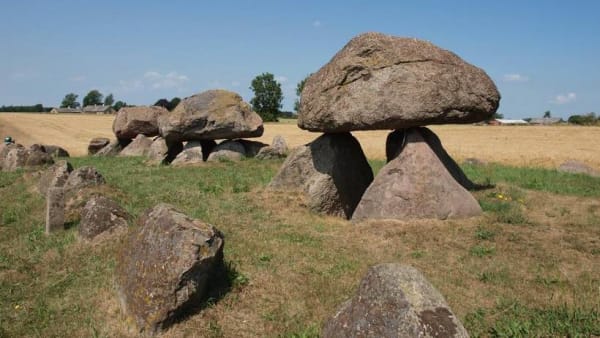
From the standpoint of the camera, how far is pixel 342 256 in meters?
9.27

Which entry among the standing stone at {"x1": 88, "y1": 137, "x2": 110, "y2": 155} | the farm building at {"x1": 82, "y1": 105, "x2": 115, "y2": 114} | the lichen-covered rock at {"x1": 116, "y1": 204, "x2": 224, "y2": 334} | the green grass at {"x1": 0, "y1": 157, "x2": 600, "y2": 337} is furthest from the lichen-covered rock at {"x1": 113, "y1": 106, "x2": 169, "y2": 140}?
the farm building at {"x1": 82, "y1": 105, "x2": 115, "y2": 114}

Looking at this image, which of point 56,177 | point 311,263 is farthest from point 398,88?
Answer: point 56,177

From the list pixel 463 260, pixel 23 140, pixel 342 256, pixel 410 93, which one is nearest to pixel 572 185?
pixel 410 93

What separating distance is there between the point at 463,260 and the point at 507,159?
21.7m

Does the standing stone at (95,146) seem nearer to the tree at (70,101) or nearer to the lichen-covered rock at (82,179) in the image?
the lichen-covered rock at (82,179)

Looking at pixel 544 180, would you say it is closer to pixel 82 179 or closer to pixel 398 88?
pixel 398 88

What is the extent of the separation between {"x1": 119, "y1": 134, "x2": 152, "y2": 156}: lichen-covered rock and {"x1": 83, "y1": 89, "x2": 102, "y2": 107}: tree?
12708cm

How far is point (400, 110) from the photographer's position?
11602 millimetres

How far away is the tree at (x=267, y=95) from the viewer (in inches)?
3836

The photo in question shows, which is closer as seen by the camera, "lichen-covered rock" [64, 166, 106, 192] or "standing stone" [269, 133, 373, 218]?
"standing stone" [269, 133, 373, 218]

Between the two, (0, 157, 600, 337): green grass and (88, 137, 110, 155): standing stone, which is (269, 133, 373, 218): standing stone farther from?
(88, 137, 110, 155): standing stone

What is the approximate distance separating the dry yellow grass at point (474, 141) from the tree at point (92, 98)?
76394 millimetres

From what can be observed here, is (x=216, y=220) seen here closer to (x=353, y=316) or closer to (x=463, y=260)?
(x=463, y=260)

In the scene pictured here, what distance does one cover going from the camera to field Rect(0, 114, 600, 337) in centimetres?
697
